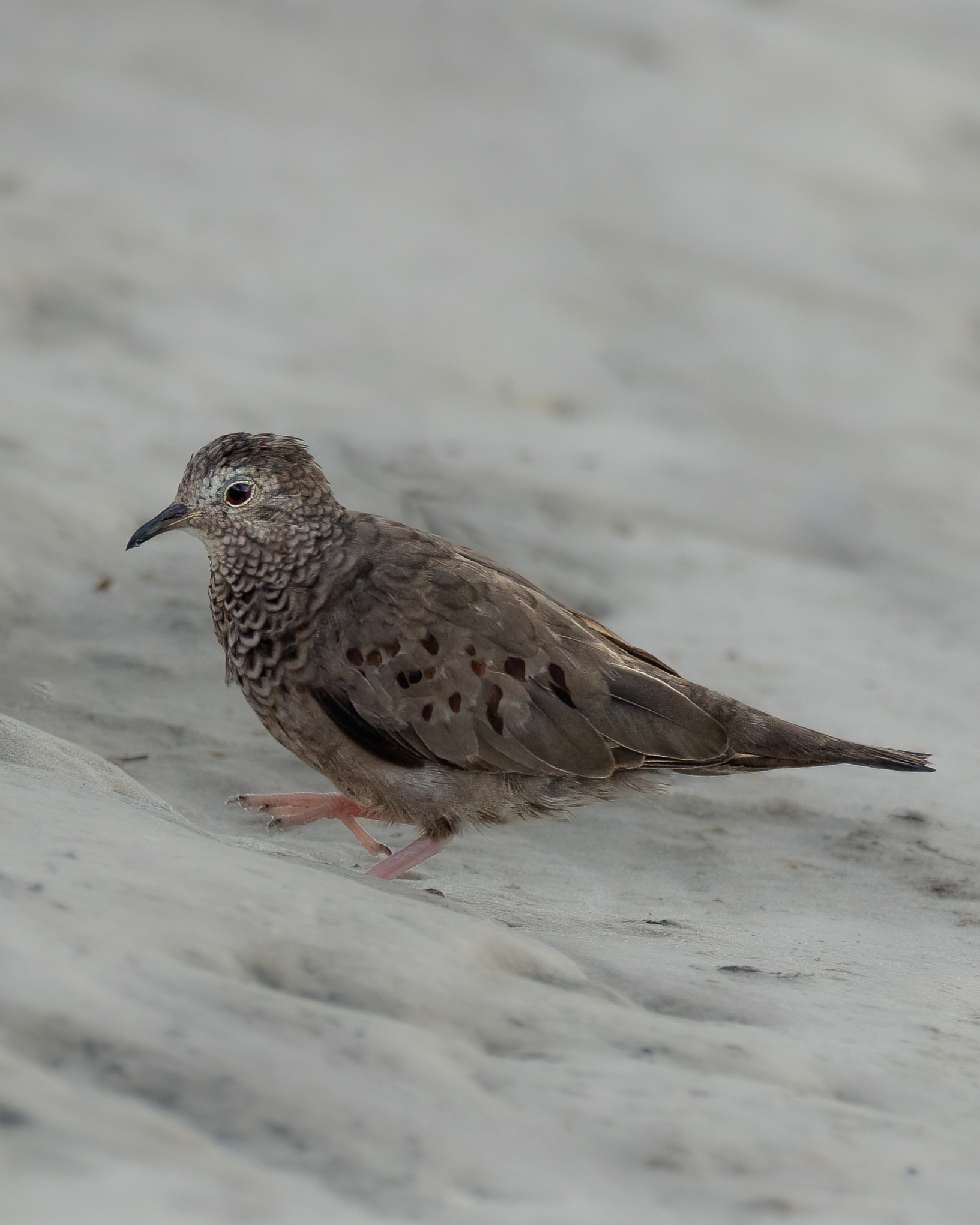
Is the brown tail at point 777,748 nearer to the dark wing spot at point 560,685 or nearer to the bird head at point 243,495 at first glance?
the dark wing spot at point 560,685

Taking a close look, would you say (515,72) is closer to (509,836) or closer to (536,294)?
(536,294)

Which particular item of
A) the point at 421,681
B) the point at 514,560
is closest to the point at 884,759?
the point at 421,681

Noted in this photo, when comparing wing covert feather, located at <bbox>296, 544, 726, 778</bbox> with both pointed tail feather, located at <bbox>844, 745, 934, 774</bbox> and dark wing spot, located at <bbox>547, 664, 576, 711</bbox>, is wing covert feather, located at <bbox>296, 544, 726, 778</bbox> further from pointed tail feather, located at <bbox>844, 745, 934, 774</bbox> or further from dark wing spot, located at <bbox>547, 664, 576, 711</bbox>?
pointed tail feather, located at <bbox>844, 745, 934, 774</bbox>

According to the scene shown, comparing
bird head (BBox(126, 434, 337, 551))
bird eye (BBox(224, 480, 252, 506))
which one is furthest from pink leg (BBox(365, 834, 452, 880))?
bird eye (BBox(224, 480, 252, 506))

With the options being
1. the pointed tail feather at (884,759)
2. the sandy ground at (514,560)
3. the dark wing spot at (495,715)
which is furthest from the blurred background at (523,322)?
the dark wing spot at (495,715)

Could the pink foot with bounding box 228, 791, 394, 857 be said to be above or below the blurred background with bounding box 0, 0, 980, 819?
below

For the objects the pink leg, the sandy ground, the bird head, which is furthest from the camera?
the bird head

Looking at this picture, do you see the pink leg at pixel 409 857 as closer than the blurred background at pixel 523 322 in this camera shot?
Yes
